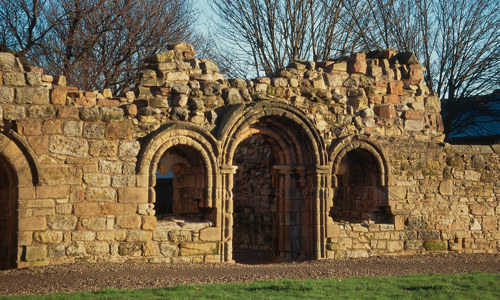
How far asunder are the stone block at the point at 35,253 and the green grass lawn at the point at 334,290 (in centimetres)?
267

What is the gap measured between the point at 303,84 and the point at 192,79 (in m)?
2.34

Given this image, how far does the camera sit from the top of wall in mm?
12170

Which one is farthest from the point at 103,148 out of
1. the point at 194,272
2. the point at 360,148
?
the point at 360,148

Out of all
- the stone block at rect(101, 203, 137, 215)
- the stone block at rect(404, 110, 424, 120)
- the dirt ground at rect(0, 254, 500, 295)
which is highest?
the stone block at rect(404, 110, 424, 120)

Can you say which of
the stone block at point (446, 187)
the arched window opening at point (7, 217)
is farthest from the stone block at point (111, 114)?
the stone block at point (446, 187)

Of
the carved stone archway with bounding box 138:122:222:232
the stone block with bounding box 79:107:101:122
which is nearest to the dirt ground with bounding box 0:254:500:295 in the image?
the carved stone archway with bounding box 138:122:222:232

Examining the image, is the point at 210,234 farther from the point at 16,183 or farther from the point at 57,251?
the point at 16,183

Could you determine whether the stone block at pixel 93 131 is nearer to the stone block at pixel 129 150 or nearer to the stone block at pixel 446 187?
the stone block at pixel 129 150

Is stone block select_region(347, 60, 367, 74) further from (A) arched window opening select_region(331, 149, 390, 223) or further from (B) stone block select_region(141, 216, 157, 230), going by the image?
(B) stone block select_region(141, 216, 157, 230)

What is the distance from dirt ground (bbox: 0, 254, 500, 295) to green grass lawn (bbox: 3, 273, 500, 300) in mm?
570

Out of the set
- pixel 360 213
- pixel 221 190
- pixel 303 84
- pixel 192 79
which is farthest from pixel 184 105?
pixel 360 213

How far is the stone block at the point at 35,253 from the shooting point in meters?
11.8

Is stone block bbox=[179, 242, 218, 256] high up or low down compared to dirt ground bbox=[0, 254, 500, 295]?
up

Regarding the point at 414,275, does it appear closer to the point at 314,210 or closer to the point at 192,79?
the point at 314,210
